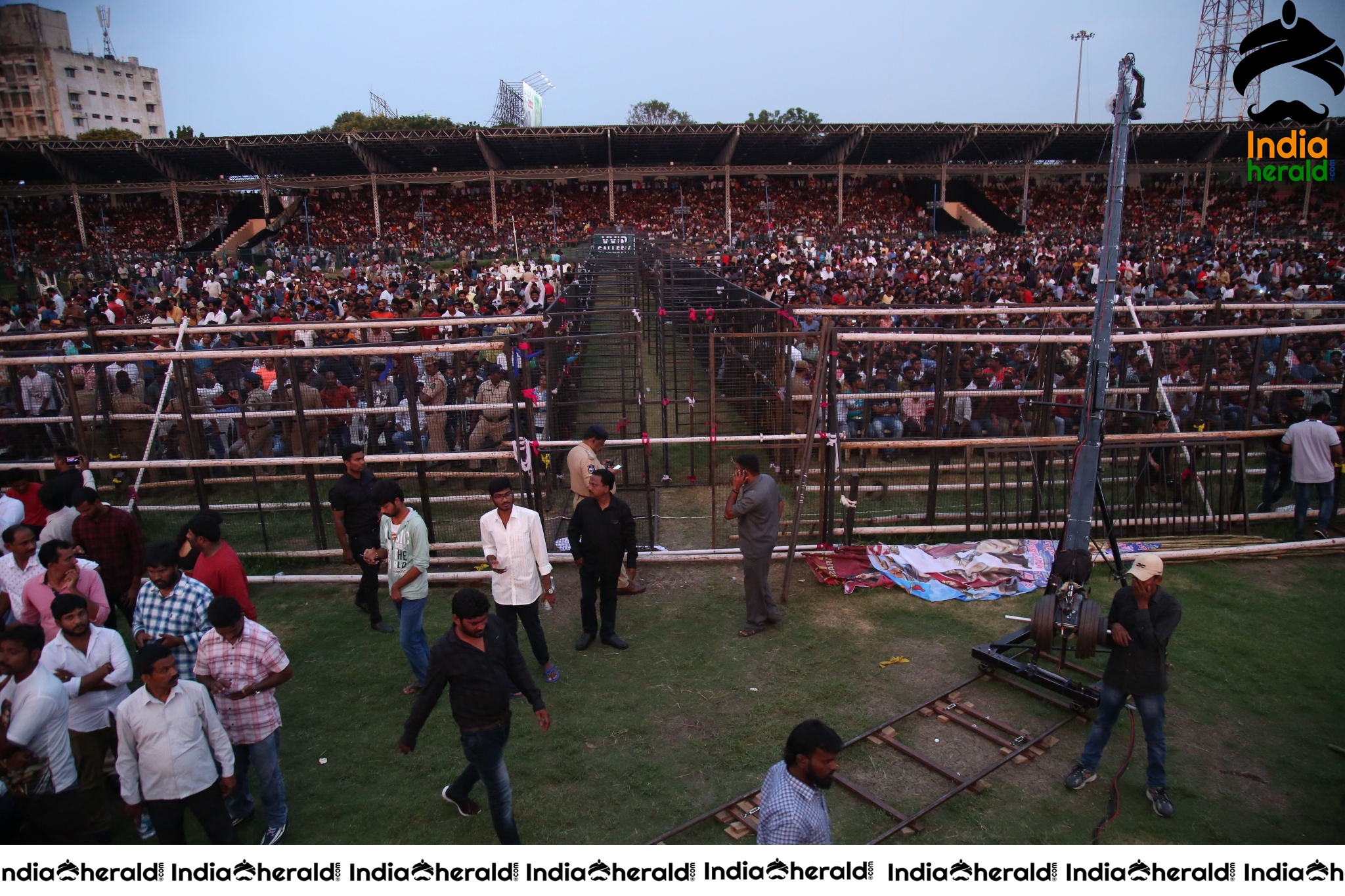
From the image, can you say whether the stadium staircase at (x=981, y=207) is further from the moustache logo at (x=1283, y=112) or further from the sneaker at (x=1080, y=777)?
the sneaker at (x=1080, y=777)

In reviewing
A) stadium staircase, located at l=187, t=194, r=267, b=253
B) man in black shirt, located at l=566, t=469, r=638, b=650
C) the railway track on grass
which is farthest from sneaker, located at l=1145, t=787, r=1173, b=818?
stadium staircase, located at l=187, t=194, r=267, b=253

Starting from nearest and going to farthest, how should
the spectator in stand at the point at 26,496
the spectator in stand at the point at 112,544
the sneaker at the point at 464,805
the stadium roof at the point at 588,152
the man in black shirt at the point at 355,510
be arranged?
the sneaker at the point at 464,805, the spectator in stand at the point at 112,544, the spectator in stand at the point at 26,496, the man in black shirt at the point at 355,510, the stadium roof at the point at 588,152

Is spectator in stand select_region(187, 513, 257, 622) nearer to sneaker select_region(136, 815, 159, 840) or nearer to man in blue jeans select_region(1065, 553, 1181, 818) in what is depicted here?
sneaker select_region(136, 815, 159, 840)

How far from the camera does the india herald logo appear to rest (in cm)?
1153

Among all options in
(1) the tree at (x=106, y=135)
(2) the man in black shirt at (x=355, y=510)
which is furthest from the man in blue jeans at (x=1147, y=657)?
(1) the tree at (x=106, y=135)

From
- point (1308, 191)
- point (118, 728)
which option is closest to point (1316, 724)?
point (118, 728)

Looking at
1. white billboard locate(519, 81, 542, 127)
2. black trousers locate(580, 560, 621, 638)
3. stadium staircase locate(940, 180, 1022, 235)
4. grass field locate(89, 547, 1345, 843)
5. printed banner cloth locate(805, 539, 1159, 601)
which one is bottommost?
grass field locate(89, 547, 1345, 843)

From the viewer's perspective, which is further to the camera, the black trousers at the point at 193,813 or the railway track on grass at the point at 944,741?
the railway track on grass at the point at 944,741

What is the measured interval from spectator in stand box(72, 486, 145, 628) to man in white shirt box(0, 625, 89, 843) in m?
2.24

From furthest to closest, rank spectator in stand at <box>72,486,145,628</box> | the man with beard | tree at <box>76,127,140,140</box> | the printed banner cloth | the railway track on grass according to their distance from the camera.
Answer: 1. tree at <box>76,127,140,140</box>
2. the printed banner cloth
3. spectator in stand at <box>72,486,145,628</box>
4. the railway track on grass
5. the man with beard

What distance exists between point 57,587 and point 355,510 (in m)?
A: 2.24

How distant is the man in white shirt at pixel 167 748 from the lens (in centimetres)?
389

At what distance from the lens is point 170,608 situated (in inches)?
190

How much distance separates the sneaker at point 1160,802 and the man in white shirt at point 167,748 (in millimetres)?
5246
